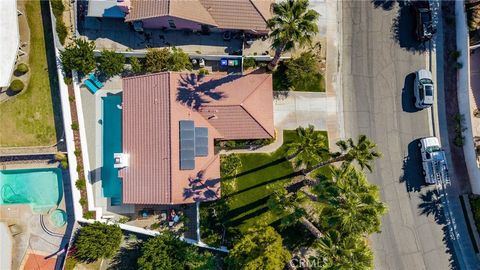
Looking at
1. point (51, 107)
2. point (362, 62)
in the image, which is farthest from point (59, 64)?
point (362, 62)

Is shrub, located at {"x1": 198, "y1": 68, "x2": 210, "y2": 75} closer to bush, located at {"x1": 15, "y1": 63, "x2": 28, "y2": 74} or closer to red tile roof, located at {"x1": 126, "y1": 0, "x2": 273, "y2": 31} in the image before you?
red tile roof, located at {"x1": 126, "y1": 0, "x2": 273, "y2": 31}

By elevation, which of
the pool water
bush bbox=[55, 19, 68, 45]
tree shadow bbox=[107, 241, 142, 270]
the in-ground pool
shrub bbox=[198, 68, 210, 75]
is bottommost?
tree shadow bbox=[107, 241, 142, 270]

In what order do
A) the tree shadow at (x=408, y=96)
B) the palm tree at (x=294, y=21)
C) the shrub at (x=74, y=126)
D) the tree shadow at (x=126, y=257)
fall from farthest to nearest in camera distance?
the tree shadow at (x=408, y=96)
the tree shadow at (x=126, y=257)
the shrub at (x=74, y=126)
the palm tree at (x=294, y=21)

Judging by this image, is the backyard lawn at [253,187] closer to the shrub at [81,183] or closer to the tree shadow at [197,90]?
the tree shadow at [197,90]

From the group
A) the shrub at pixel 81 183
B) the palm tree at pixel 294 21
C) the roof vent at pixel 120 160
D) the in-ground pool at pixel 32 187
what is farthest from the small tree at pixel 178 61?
the in-ground pool at pixel 32 187

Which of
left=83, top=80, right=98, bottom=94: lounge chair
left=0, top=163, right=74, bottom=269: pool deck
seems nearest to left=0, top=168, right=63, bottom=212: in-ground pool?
left=0, top=163, right=74, bottom=269: pool deck
